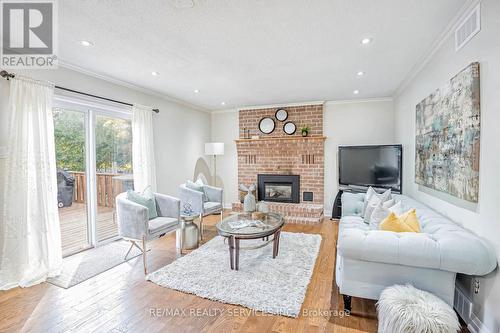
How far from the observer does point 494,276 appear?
5.23ft

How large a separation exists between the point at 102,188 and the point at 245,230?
7.84 ft

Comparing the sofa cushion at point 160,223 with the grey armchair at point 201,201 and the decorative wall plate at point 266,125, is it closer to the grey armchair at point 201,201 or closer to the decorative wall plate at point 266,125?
the grey armchair at point 201,201

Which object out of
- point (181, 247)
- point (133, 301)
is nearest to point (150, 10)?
point (133, 301)

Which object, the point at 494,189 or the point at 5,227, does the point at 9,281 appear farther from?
the point at 494,189

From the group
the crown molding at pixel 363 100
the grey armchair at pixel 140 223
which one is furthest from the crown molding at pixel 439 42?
the grey armchair at pixel 140 223

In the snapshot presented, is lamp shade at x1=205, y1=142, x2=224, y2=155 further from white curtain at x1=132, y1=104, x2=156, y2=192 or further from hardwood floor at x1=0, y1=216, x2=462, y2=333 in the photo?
hardwood floor at x1=0, y1=216, x2=462, y2=333

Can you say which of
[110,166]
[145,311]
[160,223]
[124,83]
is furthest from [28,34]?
[145,311]

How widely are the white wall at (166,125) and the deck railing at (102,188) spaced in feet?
2.73

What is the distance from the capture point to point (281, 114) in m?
5.54

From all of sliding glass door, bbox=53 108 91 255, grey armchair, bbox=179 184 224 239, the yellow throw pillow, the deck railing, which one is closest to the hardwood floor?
the yellow throw pillow

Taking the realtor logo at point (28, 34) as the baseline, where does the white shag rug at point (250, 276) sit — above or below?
below

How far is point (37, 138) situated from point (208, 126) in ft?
12.6

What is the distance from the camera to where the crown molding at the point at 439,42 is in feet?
6.22

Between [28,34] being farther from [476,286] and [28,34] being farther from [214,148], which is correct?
[476,286]
